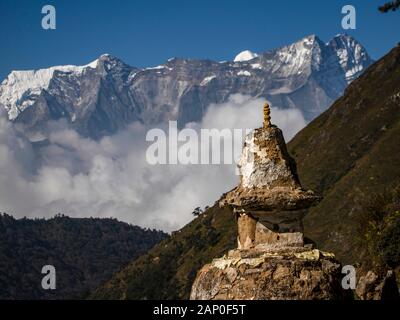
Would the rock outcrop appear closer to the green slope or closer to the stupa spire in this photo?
the stupa spire

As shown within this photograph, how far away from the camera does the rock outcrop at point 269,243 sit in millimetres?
10516

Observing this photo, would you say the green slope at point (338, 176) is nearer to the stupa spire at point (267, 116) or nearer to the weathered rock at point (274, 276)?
the stupa spire at point (267, 116)

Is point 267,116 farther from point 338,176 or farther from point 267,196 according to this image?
point 338,176

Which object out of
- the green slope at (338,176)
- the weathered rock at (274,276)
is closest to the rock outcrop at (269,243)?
the weathered rock at (274,276)

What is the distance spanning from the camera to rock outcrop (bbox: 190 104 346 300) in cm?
1052

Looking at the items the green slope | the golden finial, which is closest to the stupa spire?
the golden finial

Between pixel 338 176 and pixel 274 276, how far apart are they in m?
141

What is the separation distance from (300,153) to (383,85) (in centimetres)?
2475

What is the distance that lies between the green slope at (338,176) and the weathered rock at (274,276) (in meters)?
85.7

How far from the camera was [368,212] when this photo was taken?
65.4 meters

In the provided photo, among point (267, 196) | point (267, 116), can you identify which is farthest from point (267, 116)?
point (267, 196)

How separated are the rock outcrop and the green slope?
280 feet

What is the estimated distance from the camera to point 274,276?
10516mm
